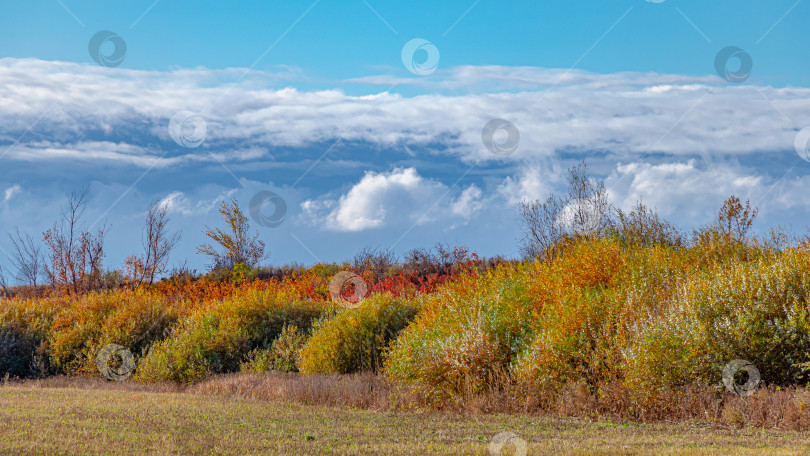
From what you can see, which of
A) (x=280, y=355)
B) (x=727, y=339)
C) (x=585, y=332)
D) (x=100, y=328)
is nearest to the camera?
(x=727, y=339)

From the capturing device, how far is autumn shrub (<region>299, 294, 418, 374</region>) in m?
13.5

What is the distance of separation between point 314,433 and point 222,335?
27.4 feet

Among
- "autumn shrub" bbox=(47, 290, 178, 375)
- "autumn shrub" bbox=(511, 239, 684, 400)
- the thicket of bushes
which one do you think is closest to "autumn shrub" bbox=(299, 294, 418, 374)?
the thicket of bushes

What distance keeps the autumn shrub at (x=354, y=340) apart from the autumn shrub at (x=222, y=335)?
231 cm

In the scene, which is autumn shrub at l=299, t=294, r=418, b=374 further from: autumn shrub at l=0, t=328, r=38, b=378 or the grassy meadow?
autumn shrub at l=0, t=328, r=38, b=378

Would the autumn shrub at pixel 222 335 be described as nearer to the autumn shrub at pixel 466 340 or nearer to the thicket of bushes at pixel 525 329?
the thicket of bushes at pixel 525 329

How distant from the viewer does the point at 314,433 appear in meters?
8.01

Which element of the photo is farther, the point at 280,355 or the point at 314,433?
the point at 280,355

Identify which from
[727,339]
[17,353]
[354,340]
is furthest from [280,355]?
[727,339]

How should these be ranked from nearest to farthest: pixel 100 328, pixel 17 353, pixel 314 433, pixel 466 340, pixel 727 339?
pixel 314 433 → pixel 727 339 → pixel 466 340 → pixel 17 353 → pixel 100 328

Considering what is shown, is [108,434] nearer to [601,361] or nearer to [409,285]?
[601,361]

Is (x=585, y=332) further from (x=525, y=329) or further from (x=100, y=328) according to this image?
(x=100, y=328)

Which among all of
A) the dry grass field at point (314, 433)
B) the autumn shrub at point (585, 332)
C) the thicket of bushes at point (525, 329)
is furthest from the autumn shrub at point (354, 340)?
the autumn shrub at point (585, 332)

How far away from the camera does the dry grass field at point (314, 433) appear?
7.13 m
